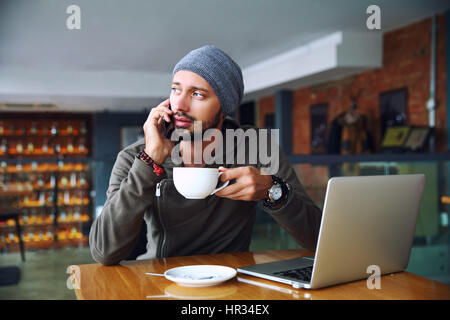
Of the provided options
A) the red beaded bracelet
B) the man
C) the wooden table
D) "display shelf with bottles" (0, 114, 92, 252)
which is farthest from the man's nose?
"display shelf with bottles" (0, 114, 92, 252)

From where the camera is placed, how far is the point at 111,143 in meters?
11.9

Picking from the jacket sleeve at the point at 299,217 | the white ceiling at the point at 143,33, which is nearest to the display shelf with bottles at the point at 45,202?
the white ceiling at the point at 143,33

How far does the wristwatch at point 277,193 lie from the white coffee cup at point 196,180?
8.4 inches

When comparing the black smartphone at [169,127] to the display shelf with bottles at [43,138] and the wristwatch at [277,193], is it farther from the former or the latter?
the display shelf with bottles at [43,138]

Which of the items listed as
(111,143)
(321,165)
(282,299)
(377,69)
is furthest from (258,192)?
(111,143)

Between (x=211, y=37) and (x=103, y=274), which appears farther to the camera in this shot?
(x=211, y=37)

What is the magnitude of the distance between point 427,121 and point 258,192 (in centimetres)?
447

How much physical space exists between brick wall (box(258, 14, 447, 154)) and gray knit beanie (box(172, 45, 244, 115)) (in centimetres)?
402

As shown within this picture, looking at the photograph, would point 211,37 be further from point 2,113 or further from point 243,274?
point 2,113

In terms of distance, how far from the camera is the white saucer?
2.96 feet

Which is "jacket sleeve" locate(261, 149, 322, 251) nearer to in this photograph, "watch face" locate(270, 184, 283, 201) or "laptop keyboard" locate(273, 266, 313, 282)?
"watch face" locate(270, 184, 283, 201)

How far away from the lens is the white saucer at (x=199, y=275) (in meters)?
0.90
